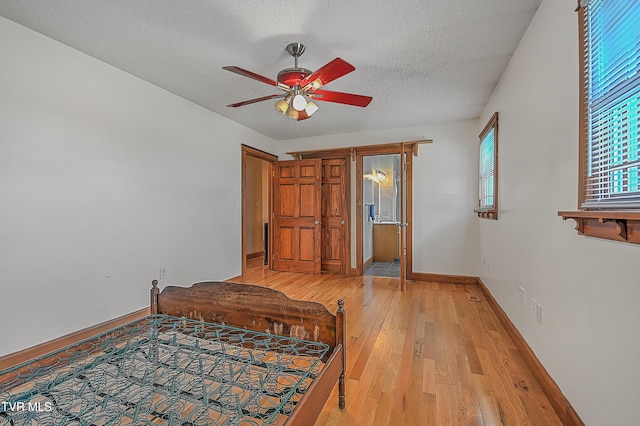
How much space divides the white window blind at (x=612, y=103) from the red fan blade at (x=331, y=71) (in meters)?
1.25

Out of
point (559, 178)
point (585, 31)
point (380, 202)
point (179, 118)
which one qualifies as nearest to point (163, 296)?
point (179, 118)

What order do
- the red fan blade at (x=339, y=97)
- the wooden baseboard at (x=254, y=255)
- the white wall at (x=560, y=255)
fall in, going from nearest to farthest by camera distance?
the white wall at (x=560, y=255), the red fan blade at (x=339, y=97), the wooden baseboard at (x=254, y=255)

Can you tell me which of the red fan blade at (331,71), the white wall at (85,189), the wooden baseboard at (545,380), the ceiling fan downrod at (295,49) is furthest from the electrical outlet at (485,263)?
the white wall at (85,189)

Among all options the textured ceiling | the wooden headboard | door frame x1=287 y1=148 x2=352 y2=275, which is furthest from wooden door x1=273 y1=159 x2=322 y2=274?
the wooden headboard

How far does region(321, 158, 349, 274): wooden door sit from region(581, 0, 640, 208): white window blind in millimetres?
3805

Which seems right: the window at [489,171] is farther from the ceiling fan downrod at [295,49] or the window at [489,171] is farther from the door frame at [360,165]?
the ceiling fan downrod at [295,49]

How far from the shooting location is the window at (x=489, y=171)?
9.98ft

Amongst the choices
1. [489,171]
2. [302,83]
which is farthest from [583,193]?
[489,171]

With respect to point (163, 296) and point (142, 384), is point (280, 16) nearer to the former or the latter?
point (163, 296)

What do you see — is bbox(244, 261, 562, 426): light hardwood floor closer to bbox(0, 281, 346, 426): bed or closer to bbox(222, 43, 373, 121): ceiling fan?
bbox(0, 281, 346, 426): bed

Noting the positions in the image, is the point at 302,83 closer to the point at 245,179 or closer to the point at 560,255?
the point at 560,255

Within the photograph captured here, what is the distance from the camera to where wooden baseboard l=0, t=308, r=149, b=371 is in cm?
201

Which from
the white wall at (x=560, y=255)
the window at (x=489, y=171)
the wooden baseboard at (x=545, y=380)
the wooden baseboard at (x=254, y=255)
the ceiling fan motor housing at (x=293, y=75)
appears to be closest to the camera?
the white wall at (x=560, y=255)

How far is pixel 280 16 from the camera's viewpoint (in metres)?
1.98
